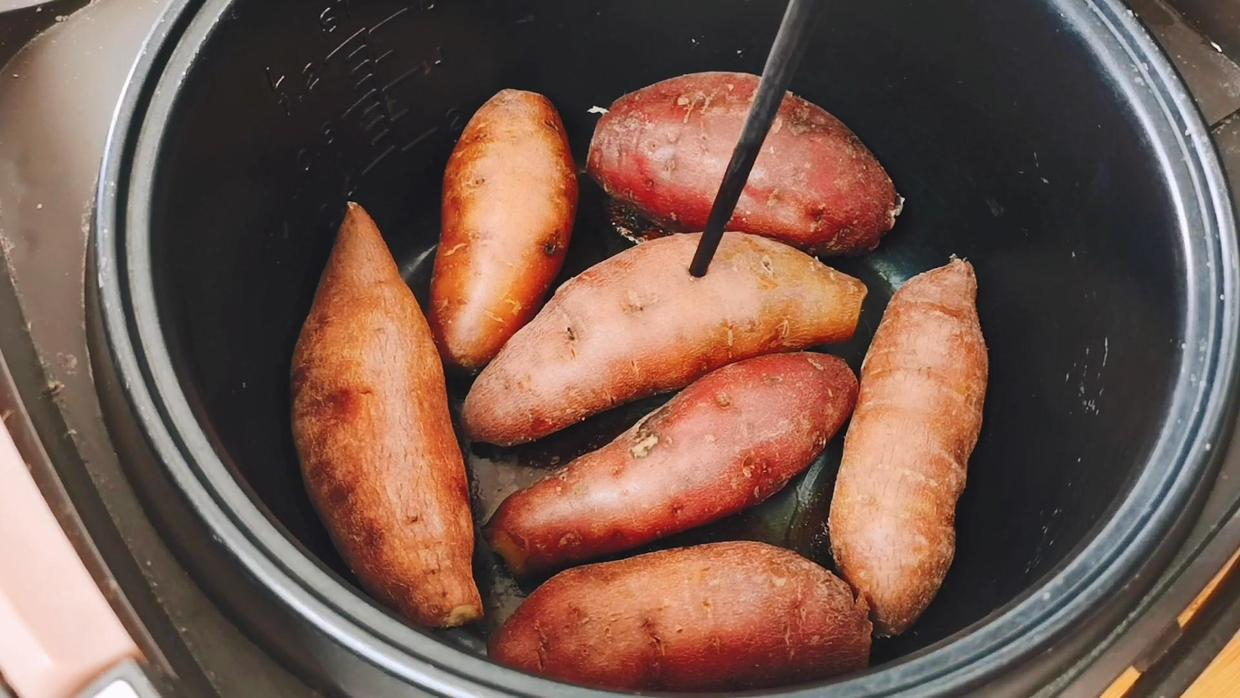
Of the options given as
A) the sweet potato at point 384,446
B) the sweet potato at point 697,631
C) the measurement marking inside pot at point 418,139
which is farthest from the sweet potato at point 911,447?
the measurement marking inside pot at point 418,139

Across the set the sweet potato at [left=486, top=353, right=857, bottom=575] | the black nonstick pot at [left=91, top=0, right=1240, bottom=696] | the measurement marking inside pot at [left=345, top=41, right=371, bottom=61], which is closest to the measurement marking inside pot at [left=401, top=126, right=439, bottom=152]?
the black nonstick pot at [left=91, top=0, right=1240, bottom=696]

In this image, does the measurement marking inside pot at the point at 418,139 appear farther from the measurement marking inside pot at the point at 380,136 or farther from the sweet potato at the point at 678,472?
the sweet potato at the point at 678,472

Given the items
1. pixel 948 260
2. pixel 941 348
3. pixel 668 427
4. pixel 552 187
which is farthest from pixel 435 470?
pixel 948 260

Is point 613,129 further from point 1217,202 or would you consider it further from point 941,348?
point 1217,202

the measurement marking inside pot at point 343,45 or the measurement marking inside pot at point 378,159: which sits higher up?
the measurement marking inside pot at point 343,45

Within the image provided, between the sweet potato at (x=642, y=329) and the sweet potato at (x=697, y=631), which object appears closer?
the sweet potato at (x=697, y=631)

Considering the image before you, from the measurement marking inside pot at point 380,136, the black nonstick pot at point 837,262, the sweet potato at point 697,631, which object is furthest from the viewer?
the measurement marking inside pot at point 380,136
